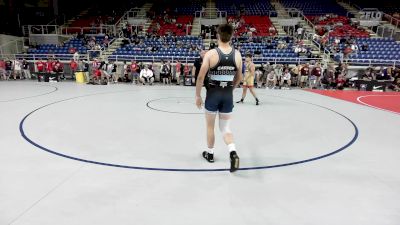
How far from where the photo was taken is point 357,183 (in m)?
3.80

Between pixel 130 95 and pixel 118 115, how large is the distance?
3.60 m

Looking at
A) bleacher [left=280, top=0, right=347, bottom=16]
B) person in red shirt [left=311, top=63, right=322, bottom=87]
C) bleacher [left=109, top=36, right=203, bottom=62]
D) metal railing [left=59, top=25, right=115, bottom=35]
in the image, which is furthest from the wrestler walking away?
bleacher [left=280, top=0, right=347, bottom=16]

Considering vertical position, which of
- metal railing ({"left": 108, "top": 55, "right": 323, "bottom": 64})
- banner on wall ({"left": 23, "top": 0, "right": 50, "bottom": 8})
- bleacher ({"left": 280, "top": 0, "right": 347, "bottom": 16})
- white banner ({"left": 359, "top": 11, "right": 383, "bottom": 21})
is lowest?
metal railing ({"left": 108, "top": 55, "right": 323, "bottom": 64})

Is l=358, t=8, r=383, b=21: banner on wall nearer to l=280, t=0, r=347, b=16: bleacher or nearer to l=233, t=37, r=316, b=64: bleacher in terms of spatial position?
l=280, t=0, r=347, b=16: bleacher

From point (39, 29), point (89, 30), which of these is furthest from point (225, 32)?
point (39, 29)

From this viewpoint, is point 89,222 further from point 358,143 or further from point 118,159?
point 358,143

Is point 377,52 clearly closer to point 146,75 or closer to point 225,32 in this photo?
point 146,75

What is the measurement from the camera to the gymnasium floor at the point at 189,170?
3055mm

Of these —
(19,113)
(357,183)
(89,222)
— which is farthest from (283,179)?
(19,113)

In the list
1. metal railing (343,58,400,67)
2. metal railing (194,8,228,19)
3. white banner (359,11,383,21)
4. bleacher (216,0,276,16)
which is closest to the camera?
metal railing (343,58,400,67)

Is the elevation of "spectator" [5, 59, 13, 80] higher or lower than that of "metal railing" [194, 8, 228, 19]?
lower

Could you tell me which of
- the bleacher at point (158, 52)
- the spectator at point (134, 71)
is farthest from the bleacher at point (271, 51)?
the spectator at point (134, 71)

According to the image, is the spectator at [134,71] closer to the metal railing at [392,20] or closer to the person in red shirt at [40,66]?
the person in red shirt at [40,66]

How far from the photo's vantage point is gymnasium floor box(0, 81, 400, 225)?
305 centimetres
